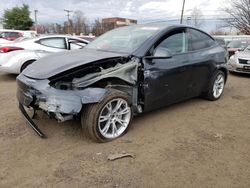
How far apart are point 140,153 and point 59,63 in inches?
63.7

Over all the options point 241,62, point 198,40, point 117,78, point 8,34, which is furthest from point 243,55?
point 8,34

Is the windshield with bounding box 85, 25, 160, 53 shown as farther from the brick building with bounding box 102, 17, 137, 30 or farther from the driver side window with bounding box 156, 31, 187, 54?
the brick building with bounding box 102, 17, 137, 30

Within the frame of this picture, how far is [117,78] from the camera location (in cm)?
367

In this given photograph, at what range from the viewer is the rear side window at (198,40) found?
481cm

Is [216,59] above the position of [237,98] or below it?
above

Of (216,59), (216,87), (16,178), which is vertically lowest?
(16,178)

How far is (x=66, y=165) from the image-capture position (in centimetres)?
304

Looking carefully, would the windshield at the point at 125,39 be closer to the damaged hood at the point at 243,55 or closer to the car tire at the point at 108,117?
the car tire at the point at 108,117

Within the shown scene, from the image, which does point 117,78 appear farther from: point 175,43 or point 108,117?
point 175,43

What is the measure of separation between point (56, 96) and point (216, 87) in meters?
3.76

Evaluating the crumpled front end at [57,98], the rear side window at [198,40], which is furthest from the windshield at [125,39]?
the crumpled front end at [57,98]

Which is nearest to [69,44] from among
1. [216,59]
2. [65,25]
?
[216,59]

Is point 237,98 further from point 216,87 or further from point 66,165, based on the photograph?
point 66,165

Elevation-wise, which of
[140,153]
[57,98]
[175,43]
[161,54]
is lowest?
[140,153]
